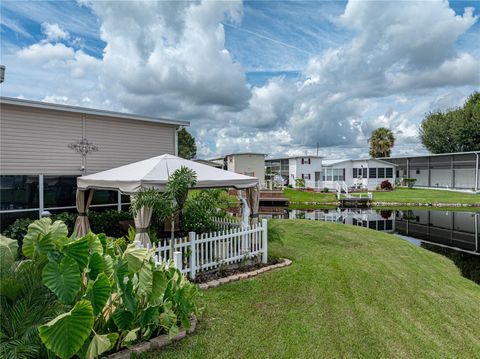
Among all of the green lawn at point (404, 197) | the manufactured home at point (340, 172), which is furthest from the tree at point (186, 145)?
the green lawn at point (404, 197)

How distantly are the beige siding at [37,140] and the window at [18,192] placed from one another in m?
0.19

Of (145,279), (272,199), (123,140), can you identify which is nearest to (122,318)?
(145,279)

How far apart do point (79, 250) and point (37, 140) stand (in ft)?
20.7

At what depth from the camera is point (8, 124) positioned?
25.5ft

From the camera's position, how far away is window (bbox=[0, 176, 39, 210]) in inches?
305

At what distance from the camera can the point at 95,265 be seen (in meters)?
3.38

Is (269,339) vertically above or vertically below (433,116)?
below

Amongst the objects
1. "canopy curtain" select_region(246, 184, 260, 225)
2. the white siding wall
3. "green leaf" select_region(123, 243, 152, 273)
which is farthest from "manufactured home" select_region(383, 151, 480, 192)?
"green leaf" select_region(123, 243, 152, 273)

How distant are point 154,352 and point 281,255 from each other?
16.9 ft

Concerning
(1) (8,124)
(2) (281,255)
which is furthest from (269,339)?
(1) (8,124)

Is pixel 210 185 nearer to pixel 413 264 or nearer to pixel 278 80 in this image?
pixel 413 264

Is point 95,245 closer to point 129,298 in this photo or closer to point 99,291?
point 99,291

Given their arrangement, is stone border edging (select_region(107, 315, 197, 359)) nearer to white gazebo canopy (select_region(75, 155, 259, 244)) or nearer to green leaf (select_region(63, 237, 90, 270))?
green leaf (select_region(63, 237, 90, 270))

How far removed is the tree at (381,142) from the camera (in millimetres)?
47000
